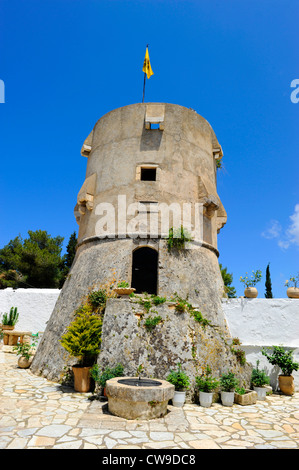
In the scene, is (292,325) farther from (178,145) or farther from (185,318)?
(178,145)

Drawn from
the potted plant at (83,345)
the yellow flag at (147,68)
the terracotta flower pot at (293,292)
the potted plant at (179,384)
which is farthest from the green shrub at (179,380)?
the yellow flag at (147,68)

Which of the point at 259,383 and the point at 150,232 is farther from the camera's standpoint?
the point at 150,232

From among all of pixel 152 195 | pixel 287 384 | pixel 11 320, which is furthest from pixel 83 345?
pixel 11 320

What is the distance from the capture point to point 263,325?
11.2m

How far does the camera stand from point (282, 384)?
10.1 m

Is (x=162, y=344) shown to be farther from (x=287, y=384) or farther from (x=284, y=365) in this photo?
(x=287, y=384)

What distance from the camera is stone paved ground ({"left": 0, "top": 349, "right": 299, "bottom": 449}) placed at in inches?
198

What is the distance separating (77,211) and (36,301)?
662cm

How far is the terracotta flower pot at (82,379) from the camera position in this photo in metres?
8.34

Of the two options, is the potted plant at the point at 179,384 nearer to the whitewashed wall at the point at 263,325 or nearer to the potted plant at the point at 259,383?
the potted plant at the point at 259,383

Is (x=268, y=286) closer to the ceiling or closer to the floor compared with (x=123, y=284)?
closer to the ceiling

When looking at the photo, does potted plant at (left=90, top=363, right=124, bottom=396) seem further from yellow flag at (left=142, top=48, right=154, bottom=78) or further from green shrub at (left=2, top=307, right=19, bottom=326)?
yellow flag at (left=142, top=48, right=154, bottom=78)

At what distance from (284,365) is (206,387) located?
3951mm
